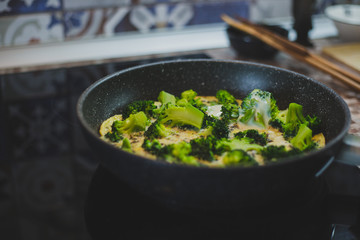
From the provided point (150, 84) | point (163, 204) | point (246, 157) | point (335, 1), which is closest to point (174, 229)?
point (163, 204)

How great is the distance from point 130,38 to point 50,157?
3.46 ft

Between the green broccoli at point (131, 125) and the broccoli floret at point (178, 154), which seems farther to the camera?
the green broccoli at point (131, 125)

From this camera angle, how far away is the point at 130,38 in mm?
2041

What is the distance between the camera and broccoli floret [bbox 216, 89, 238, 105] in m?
1.34

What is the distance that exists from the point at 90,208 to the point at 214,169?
1.28 ft

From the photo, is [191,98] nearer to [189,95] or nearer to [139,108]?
[189,95]

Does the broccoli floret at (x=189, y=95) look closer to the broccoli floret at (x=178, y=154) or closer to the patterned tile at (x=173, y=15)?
the broccoli floret at (x=178, y=154)

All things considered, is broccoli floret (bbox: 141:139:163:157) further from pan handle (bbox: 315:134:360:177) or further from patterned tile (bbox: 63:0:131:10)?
patterned tile (bbox: 63:0:131:10)

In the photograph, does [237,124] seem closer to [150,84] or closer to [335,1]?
[150,84]

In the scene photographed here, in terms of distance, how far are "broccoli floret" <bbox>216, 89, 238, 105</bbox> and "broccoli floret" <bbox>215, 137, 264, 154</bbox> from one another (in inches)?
10.8

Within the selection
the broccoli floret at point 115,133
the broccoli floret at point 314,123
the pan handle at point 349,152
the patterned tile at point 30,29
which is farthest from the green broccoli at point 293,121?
the patterned tile at point 30,29

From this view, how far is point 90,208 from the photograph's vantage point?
0.95 metres

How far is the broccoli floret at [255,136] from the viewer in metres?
1.11

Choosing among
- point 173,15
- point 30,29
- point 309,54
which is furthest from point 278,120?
point 30,29
